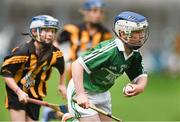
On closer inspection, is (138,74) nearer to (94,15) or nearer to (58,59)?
(58,59)

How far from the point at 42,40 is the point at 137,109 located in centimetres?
756

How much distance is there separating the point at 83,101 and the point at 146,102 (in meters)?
10.00

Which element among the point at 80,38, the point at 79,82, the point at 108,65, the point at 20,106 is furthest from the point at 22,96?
the point at 80,38

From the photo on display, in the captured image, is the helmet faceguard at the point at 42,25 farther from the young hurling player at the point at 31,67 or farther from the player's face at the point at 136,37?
the player's face at the point at 136,37

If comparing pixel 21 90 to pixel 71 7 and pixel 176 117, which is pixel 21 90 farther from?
pixel 71 7

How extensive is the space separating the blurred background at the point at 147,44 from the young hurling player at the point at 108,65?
5.85 meters

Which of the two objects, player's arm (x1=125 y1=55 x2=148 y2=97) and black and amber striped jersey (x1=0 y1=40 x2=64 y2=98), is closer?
player's arm (x1=125 y1=55 x2=148 y2=97)

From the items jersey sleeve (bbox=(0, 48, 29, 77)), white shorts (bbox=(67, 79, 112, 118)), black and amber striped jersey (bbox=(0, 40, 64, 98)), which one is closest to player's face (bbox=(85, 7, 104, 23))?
black and amber striped jersey (bbox=(0, 40, 64, 98))

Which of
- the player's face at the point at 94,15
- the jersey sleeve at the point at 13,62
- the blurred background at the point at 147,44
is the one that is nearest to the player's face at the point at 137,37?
the jersey sleeve at the point at 13,62

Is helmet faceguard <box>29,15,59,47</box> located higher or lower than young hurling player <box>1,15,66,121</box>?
higher

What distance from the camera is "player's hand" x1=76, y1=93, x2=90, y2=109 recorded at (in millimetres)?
10023

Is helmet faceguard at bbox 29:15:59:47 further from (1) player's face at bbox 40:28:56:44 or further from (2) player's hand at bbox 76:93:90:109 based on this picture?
(2) player's hand at bbox 76:93:90:109

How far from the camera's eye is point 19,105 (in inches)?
445

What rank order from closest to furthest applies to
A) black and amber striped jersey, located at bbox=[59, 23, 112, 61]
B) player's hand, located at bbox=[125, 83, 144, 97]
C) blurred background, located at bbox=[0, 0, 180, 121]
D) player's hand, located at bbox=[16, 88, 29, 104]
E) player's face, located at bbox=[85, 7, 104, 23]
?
player's hand, located at bbox=[125, 83, 144, 97]
player's hand, located at bbox=[16, 88, 29, 104]
black and amber striped jersey, located at bbox=[59, 23, 112, 61]
player's face, located at bbox=[85, 7, 104, 23]
blurred background, located at bbox=[0, 0, 180, 121]
